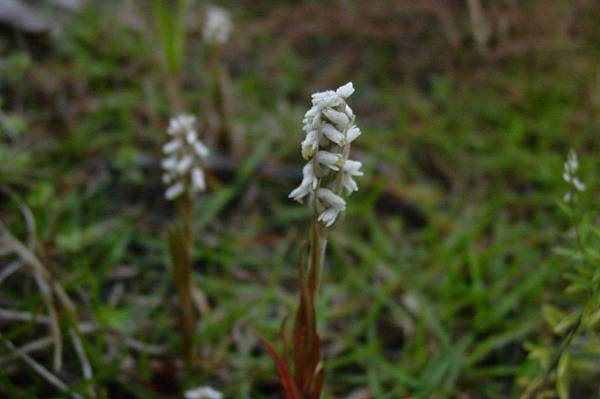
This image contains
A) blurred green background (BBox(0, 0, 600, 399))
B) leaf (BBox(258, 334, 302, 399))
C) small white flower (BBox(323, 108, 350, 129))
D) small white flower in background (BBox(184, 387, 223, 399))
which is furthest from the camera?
blurred green background (BBox(0, 0, 600, 399))

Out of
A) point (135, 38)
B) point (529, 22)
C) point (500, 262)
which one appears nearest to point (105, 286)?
point (500, 262)

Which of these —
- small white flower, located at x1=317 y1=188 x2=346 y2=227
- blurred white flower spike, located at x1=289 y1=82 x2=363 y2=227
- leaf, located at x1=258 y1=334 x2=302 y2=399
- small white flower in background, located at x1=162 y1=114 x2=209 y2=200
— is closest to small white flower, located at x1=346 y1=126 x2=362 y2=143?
blurred white flower spike, located at x1=289 y1=82 x2=363 y2=227

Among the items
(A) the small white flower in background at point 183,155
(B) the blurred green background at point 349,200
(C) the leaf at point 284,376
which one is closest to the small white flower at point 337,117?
(C) the leaf at point 284,376

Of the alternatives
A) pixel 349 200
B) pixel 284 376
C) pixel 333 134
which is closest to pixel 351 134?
pixel 333 134

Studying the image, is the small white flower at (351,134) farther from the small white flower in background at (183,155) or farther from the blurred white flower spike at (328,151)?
the small white flower in background at (183,155)

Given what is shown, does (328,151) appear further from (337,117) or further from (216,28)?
(216,28)

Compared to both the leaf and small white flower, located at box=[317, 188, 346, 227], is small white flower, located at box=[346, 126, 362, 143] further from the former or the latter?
the leaf
